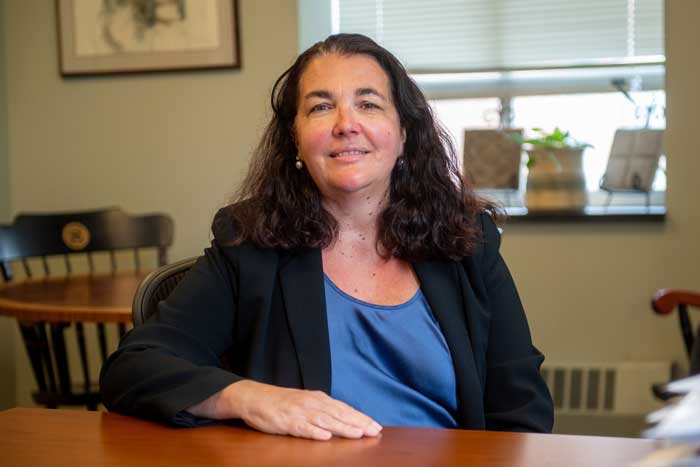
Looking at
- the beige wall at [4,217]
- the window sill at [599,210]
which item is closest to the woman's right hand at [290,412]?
the window sill at [599,210]

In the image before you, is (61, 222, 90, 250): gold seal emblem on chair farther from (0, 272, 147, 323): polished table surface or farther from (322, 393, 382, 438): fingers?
(322, 393, 382, 438): fingers

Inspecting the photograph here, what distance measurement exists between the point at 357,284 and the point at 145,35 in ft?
7.45

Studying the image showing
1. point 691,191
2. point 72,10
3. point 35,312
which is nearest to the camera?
point 35,312

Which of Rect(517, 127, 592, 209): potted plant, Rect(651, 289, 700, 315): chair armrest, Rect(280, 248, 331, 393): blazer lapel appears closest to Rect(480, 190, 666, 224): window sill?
Rect(517, 127, 592, 209): potted plant

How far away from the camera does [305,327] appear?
1.40m

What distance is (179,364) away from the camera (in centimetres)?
122

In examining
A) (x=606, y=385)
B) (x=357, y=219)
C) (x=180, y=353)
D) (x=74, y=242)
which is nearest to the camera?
(x=180, y=353)

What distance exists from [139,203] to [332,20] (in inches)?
42.1

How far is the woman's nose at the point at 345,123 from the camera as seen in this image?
1.51m

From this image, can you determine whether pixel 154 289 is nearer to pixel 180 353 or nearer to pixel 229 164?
pixel 180 353

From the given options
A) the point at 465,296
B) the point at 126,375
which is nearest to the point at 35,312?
the point at 126,375

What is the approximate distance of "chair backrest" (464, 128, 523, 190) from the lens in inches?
135

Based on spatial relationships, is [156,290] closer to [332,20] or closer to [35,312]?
[35,312]

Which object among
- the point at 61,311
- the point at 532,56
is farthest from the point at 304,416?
the point at 532,56
